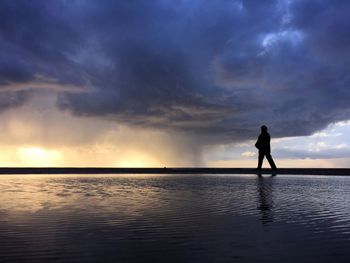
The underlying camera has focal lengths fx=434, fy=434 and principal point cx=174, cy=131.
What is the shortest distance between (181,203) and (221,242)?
25.5 ft

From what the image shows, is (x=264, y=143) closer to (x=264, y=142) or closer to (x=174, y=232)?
(x=264, y=142)

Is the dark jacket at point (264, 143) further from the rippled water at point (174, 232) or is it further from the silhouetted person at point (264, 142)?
the rippled water at point (174, 232)

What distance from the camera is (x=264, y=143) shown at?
48844 mm

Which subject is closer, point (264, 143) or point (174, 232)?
point (174, 232)

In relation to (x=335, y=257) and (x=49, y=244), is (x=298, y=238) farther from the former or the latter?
(x=49, y=244)

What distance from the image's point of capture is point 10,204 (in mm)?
16406

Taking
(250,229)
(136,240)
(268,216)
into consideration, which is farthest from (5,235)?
(268,216)

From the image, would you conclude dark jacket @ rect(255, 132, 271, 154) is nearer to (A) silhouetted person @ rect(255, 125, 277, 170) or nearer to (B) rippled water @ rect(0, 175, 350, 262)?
(A) silhouetted person @ rect(255, 125, 277, 170)

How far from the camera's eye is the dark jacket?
48844mm

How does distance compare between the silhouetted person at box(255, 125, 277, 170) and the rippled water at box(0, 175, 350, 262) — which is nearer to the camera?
the rippled water at box(0, 175, 350, 262)

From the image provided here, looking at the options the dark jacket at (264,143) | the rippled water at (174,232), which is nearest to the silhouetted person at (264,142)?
the dark jacket at (264,143)

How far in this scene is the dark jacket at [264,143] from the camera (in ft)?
160

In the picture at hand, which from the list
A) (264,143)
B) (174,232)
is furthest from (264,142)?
(174,232)

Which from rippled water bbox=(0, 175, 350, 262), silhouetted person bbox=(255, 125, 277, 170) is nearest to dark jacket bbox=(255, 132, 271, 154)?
silhouetted person bbox=(255, 125, 277, 170)
